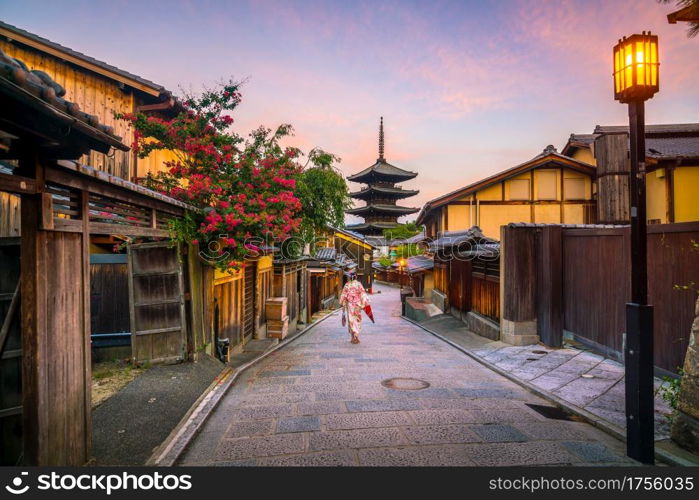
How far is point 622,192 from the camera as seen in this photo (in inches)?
727

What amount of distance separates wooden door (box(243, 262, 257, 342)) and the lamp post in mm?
9384

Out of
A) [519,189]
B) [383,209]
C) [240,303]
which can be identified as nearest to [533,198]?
[519,189]

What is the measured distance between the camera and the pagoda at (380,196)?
168 feet

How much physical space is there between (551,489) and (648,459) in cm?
137

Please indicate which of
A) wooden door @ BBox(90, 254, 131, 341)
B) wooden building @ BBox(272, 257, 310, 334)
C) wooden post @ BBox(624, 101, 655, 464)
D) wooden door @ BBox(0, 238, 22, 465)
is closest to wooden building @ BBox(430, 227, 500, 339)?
wooden building @ BBox(272, 257, 310, 334)

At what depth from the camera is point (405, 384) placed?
23.1ft

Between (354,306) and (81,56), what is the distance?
10.5 metres

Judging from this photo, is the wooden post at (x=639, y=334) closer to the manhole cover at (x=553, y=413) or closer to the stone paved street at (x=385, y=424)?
the stone paved street at (x=385, y=424)

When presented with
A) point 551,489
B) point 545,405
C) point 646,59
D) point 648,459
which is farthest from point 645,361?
point 646,59

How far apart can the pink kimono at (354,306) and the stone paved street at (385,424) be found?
3445 millimetres

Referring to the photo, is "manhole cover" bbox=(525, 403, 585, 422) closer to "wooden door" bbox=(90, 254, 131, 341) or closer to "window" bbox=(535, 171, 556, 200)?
"wooden door" bbox=(90, 254, 131, 341)

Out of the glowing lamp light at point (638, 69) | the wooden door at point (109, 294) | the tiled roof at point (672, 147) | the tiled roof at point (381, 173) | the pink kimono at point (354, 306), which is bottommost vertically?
the pink kimono at point (354, 306)

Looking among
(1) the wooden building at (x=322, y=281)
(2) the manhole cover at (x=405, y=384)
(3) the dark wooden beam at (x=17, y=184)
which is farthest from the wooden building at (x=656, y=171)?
(3) the dark wooden beam at (x=17, y=184)

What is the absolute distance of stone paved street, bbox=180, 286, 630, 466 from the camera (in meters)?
4.23
